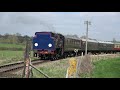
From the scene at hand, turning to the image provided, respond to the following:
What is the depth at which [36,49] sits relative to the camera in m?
25.4

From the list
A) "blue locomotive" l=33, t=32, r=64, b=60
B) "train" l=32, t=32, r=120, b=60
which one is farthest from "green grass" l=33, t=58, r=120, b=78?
"train" l=32, t=32, r=120, b=60

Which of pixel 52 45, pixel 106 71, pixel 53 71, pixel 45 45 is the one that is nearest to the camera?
pixel 53 71

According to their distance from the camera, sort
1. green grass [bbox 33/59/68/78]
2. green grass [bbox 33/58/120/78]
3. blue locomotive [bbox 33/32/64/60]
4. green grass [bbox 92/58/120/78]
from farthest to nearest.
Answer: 1. blue locomotive [bbox 33/32/64/60]
2. green grass [bbox 92/58/120/78]
3. green grass [bbox 33/58/120/78]
4. green grass [bbox 33/59/68/78]

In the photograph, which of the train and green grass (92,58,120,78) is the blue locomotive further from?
green grass (92,58,120,78)

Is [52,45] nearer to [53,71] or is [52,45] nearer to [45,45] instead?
[45,45]

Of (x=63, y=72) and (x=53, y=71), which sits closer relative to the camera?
(x=63, y=72)

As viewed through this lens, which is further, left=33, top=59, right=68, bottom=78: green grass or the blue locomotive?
the blue locomotive

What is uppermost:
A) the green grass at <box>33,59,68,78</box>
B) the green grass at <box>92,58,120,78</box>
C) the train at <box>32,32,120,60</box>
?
the train at <box>32,32,120,60</box>

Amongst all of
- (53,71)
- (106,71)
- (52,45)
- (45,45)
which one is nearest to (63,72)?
(53,71)
